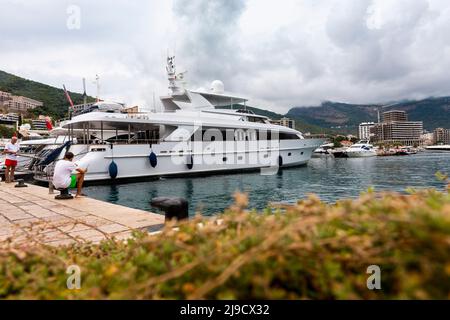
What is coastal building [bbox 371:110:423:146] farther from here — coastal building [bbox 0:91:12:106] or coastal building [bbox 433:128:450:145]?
coastal building [bbox 0:91:12:106]

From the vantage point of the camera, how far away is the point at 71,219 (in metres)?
5.44

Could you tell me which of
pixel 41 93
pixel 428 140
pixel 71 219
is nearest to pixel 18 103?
pixel 41 93

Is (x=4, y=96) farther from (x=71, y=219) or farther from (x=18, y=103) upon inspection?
(x=71, y=219)

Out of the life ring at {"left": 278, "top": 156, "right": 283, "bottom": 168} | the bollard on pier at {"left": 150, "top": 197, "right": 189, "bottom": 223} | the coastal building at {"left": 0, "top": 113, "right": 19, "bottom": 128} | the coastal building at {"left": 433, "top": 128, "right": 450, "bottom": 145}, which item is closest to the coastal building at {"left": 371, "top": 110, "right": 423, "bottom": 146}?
the coastal building at {"left": 433, "top": 128, "right": 450, "bottom": 145}

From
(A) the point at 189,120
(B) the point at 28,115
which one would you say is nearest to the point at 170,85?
(A) the point at 189,120

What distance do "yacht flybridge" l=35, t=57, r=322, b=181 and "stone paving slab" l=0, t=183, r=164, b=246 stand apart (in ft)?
30.3

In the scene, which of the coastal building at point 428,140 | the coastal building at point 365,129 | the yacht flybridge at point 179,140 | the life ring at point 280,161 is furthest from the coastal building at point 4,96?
the coastal building at point 428,140

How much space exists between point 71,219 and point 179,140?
50.4ft

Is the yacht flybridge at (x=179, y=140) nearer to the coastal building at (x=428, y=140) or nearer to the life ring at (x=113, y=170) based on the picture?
the life ring at (x=113, y=170)

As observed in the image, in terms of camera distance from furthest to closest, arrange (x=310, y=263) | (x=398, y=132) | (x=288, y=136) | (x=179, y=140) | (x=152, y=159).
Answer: (x=398, y=132)
(x=288, y=136)
(x=179, y=140)
(x=152, y=159)
(x=310, y=263)
